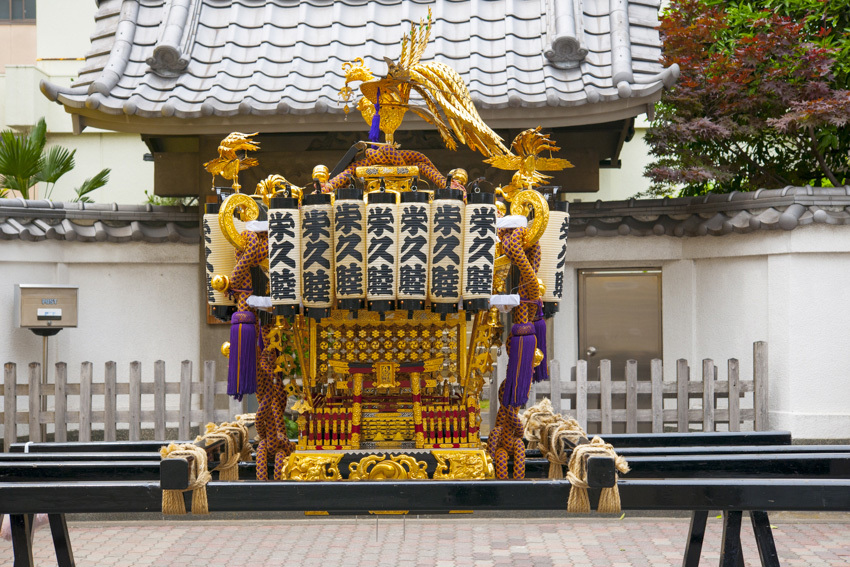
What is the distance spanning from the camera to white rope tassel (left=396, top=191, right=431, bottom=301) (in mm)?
2969

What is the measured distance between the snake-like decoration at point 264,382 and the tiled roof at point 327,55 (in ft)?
11.3

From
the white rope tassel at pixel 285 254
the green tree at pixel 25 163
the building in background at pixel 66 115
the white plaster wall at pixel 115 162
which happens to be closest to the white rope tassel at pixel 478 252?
the white rope tassel at pixel 285 254

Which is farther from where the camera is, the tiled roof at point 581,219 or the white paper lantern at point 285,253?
the tiled roof at point 581,219

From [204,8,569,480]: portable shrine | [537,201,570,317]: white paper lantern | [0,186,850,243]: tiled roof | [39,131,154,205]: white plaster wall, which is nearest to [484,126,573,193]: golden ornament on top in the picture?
[204,8,569,480]: portable shrine

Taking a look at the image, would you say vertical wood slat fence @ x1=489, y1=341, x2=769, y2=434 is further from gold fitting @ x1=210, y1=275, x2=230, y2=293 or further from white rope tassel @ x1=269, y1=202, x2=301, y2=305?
white rope tassel @ x1=269, y1=202, x2=301, y2=305

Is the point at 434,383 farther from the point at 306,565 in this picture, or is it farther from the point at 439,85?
the point at 306,565

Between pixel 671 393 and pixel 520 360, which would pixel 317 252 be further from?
pixel 671 393

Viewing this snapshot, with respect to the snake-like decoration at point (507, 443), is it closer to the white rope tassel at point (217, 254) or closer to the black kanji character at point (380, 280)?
the black kanji character at point (380, 280)

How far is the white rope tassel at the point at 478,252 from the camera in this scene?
9.78 feet

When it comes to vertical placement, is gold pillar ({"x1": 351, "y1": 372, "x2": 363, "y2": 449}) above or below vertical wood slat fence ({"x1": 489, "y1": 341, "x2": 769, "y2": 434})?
above

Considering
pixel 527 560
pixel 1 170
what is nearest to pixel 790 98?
pixel 527 560

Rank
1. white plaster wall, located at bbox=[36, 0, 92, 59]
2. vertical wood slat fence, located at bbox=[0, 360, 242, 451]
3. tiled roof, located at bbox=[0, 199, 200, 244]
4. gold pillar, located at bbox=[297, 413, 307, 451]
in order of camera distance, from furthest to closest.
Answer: white plaster wall, located at bbox=[36, 0, 92, 59]
tiled roof, located at bbox=[0, 199, 200, 244]
vertical wood slat fence, located at bbox=[0, 360, 242, 451]
gold pillar, located at bbox=[297, 413, 307, 451]

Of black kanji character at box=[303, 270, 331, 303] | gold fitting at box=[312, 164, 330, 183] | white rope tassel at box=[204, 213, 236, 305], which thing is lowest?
black kanji character at box=[303, 270, 331, 303]

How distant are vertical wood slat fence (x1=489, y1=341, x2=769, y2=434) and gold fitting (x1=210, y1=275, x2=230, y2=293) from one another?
3940 mm
